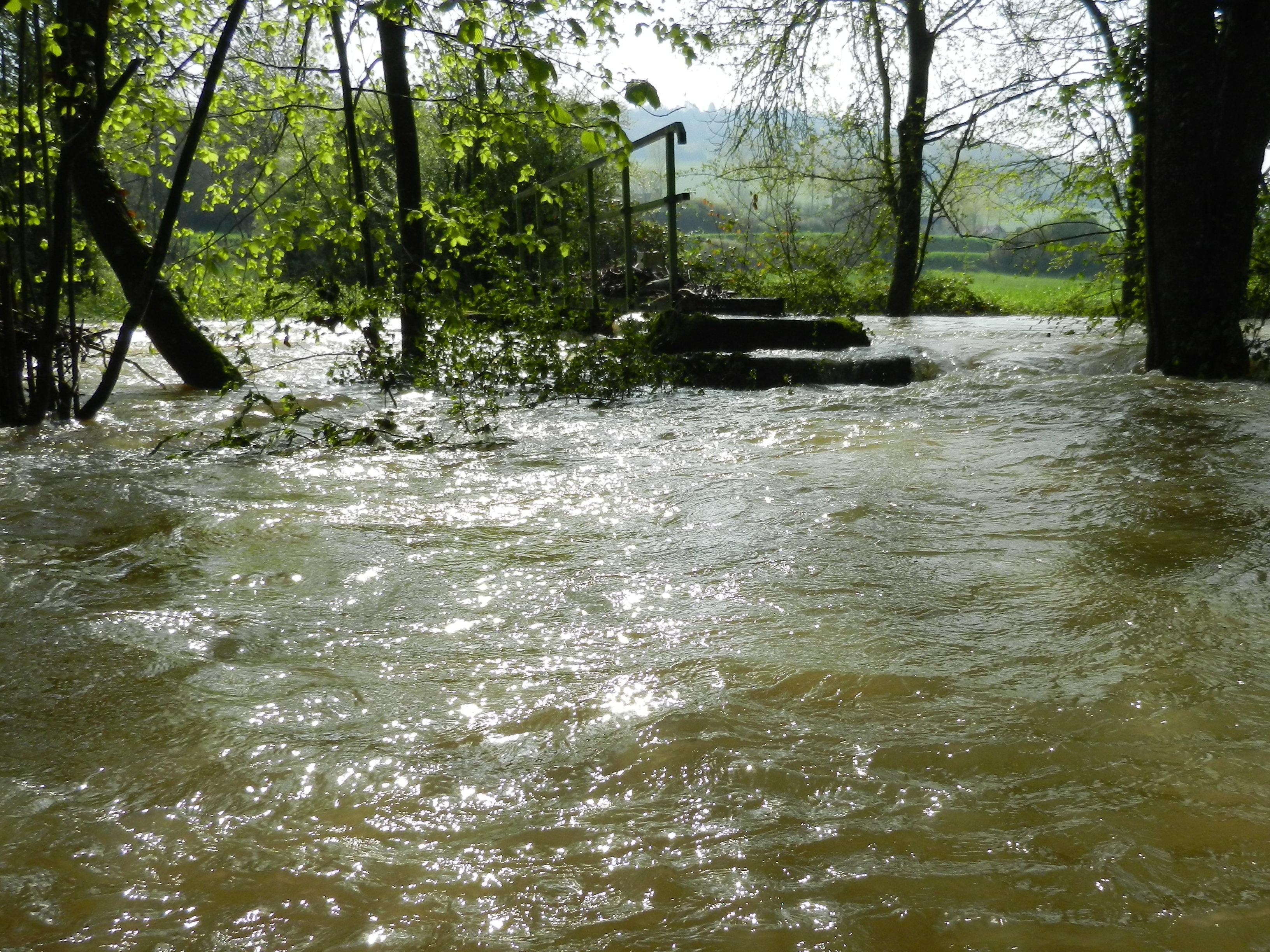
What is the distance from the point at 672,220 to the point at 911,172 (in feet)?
20.4

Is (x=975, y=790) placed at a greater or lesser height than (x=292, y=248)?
lesser

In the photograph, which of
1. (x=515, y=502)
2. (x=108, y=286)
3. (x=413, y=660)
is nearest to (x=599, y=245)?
(x=108, y=286)

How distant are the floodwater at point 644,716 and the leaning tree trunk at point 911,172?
11.0 metres

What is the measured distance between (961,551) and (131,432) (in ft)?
17.2

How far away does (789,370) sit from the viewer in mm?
8297

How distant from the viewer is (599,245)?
27.5 meters

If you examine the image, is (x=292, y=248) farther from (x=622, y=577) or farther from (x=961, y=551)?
(x=961, y=551)

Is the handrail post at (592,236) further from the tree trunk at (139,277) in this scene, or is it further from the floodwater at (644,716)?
the floodwater at (644,716)

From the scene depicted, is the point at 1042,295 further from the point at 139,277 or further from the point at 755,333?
the point at 139,277

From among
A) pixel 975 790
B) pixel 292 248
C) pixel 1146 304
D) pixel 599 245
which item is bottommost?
pixel 975 790

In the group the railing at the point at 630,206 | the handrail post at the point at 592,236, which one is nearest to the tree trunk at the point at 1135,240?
the railing at the point at 630,206

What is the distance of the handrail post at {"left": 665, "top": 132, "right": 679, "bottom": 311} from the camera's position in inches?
353

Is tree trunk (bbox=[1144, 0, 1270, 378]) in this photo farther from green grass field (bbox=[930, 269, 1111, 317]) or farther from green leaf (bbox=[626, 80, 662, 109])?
green leaf (bbox=[626, 80, 662, 109])

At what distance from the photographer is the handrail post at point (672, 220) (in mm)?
8969
